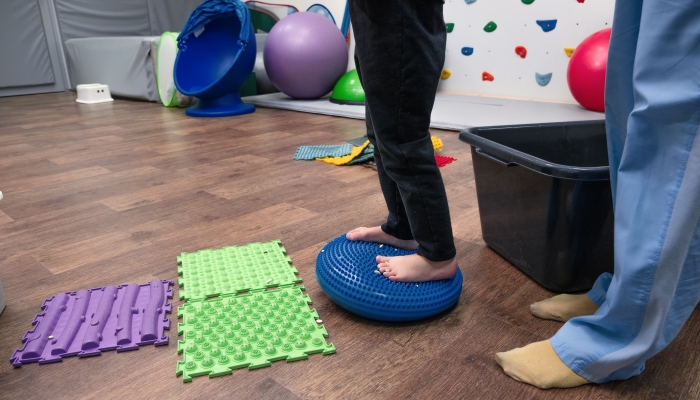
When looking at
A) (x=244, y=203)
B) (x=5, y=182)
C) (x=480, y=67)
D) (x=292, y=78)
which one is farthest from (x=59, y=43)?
(x=244, y=203)

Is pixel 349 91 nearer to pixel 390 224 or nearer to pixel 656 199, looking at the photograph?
pixel 390 224

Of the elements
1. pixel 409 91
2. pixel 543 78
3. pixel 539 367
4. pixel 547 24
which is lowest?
pixel 539 367

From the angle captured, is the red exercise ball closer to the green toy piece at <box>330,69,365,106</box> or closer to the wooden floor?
the wooden floor

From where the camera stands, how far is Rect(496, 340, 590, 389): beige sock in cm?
73

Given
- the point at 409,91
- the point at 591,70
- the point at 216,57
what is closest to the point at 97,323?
the point at 409,91

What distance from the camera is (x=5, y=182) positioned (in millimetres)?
1831

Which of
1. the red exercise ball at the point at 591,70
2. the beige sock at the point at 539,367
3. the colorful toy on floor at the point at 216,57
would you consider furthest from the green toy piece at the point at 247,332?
the colorful toy on floor at the point at 216,57

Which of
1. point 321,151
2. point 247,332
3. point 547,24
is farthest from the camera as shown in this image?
point 547,24

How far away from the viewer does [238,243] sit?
49.8 inches

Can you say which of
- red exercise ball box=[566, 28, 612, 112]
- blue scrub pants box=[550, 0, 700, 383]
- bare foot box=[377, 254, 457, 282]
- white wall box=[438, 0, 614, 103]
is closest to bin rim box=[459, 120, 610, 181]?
blue scrub pants box=[550, 0, 700, 383]

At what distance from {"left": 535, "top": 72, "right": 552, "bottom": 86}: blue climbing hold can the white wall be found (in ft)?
0.06

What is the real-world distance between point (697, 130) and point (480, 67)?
300cm

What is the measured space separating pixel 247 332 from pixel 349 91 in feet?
8.37

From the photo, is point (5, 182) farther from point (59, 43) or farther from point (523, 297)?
point (59, 43)
